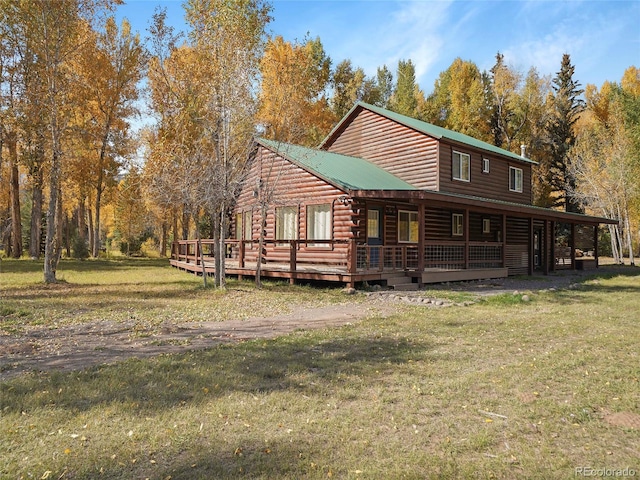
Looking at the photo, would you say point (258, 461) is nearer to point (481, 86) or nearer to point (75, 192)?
point (75, 192)

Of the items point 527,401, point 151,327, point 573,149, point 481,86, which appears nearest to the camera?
point 527,401

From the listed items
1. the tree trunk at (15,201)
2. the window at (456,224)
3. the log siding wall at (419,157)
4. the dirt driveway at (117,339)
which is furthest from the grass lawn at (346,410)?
the tree trunk at (15,201)

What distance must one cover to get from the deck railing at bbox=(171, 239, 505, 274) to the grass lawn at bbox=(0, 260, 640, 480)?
290 inches

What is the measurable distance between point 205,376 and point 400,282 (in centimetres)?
1155

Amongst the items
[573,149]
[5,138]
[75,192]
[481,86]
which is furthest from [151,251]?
[573,149]

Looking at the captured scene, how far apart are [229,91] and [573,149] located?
31.8 meters

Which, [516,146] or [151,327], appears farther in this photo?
[516,146]

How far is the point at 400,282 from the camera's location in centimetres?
1623

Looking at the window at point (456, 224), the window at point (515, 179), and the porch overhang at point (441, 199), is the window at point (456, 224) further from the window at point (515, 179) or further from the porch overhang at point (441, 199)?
the window at point (515, 179)

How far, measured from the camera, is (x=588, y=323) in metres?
9.42

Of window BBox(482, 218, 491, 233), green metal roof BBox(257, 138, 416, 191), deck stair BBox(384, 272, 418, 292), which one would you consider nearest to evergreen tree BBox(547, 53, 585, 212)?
window BBox(482, 218, 491, 233)

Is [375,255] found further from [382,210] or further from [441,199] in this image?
[441,199]

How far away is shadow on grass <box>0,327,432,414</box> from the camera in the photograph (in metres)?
4.72

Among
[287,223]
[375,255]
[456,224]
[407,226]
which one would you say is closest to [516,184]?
[456,224]
